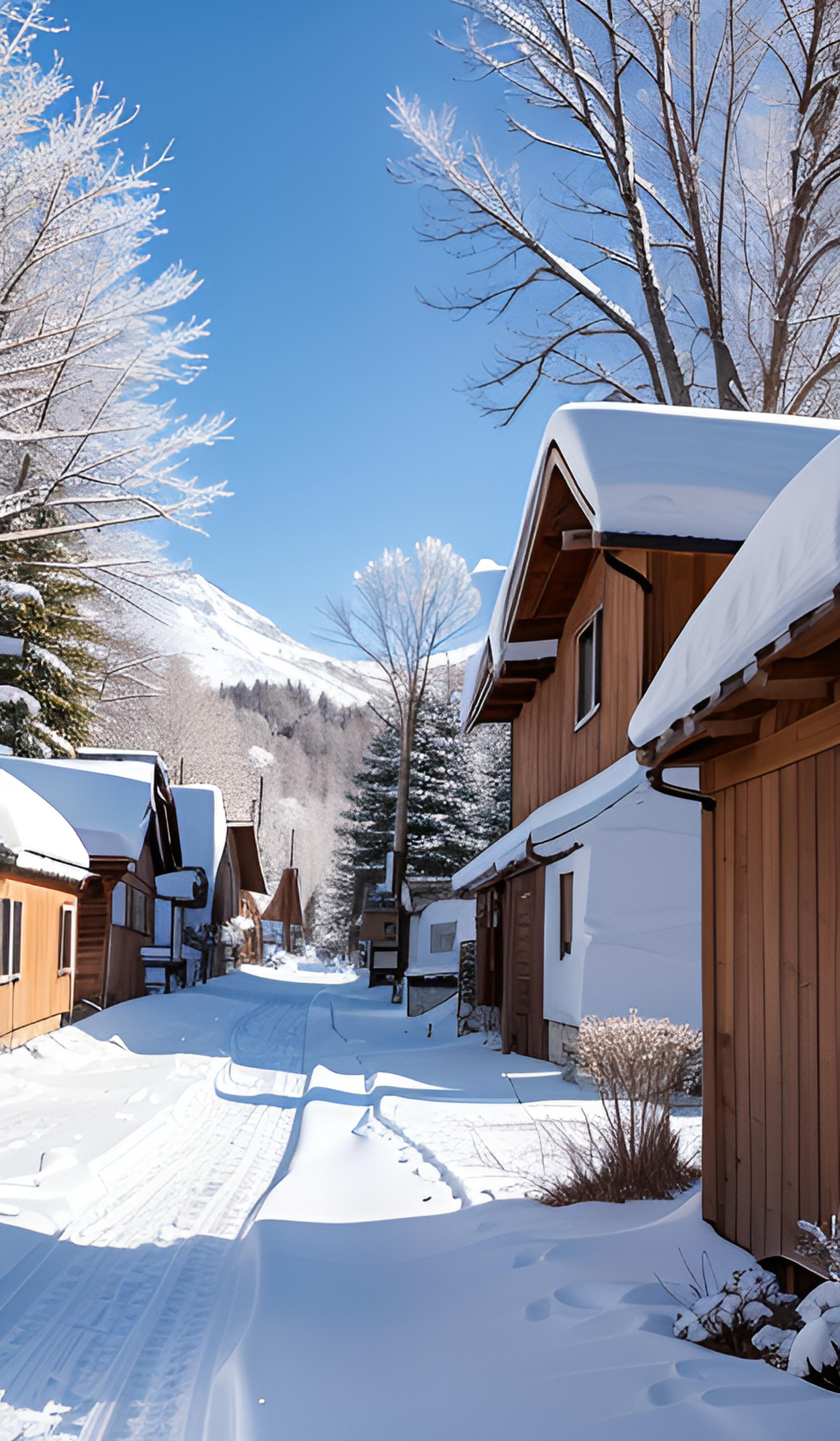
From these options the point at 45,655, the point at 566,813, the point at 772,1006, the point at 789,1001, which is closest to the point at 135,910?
the point at 45,655

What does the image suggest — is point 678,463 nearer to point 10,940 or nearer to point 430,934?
point 10,940

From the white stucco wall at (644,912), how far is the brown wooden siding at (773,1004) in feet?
14.8

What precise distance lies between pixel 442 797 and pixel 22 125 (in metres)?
22.9

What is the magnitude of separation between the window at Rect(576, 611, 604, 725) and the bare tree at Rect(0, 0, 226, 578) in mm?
5560

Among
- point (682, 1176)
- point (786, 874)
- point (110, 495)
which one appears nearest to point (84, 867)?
point (110, 495)

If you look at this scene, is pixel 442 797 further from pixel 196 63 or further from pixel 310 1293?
pixel 310 1293

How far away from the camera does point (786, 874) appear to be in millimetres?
4266

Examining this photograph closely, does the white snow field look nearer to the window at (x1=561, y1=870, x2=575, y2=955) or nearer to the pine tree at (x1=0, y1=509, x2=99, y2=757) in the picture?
the window at (x1=561, y1=870, x2=575, y2=955)

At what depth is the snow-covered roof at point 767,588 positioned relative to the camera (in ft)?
10.1

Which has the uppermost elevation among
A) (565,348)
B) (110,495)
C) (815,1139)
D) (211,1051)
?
(565,348)

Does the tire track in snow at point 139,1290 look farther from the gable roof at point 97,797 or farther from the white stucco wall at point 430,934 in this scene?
the white stucco wall at point 430,934

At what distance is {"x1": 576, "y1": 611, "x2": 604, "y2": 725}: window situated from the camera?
11.9 meters

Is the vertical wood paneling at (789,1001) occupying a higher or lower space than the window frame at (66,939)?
higher

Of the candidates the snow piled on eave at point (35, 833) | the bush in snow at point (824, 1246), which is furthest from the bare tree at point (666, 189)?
the bush in snow at point (824, 1246)
